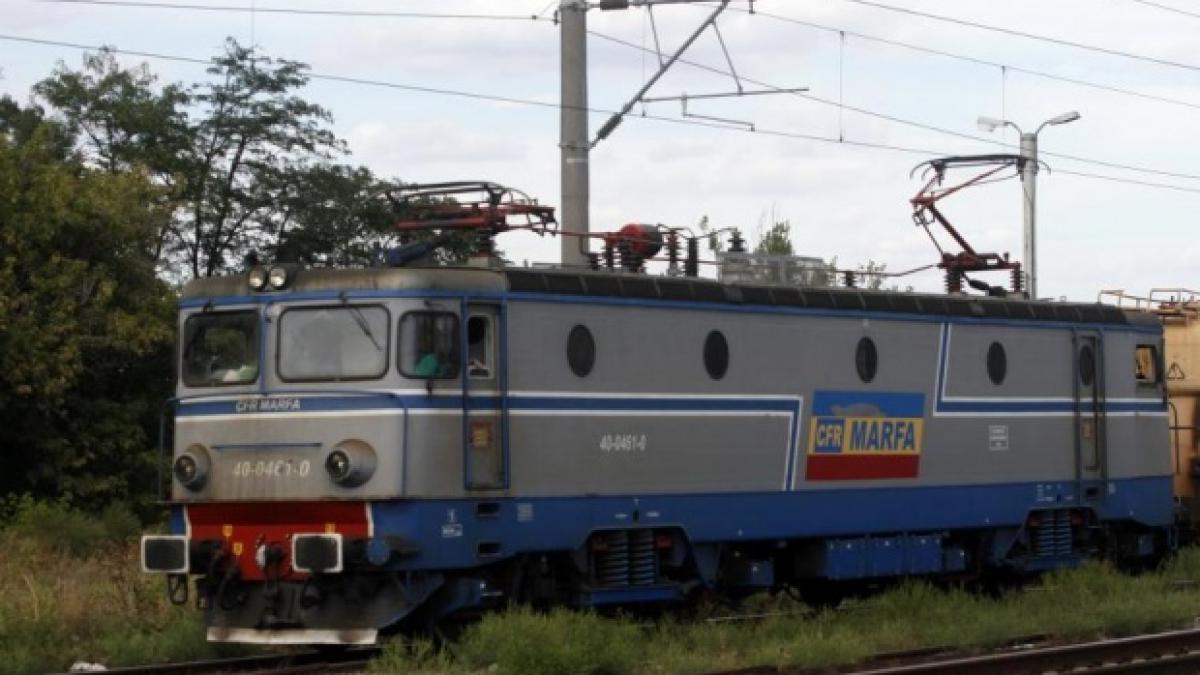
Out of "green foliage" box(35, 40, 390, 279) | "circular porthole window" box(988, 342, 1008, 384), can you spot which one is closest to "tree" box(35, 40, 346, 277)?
"green foliage" box(35, 40, 390, 279)

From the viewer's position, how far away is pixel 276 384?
16406 mm

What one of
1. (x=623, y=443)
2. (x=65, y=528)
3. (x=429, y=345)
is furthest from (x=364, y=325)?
(x=65, y=528)

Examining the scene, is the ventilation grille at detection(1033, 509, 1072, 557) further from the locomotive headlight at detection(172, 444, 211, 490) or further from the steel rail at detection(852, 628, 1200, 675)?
the locomotive headlight at detection(172, 444, 211, 490)

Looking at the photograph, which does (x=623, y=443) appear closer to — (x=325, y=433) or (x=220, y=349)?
(x=325, y=433)

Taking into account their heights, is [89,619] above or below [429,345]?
below

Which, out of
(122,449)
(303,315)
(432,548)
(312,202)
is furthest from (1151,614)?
(312,202)

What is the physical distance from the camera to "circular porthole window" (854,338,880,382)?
66.6 feet

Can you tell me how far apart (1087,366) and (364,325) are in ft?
34.3

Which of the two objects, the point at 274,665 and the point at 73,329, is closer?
the point at 274,665

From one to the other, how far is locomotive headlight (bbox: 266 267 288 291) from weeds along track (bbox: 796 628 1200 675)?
193 inches

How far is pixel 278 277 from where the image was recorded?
54.3 ft

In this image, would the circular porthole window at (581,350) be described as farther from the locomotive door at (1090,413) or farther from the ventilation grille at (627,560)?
the locomotive door at (1090,413)

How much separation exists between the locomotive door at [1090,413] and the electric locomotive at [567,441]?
1.07m

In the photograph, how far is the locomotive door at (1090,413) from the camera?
23109 millimetres
